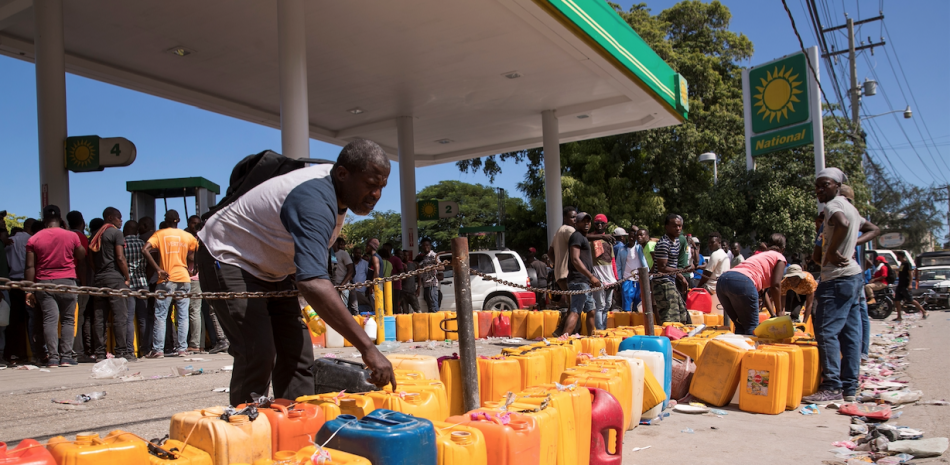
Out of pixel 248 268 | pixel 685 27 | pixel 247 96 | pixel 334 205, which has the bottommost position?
pixel 248 268

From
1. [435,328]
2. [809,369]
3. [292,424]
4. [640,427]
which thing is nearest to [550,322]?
[435,328]

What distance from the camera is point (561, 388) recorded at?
321cm

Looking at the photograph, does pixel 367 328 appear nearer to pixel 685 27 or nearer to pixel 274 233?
pixel 274 233

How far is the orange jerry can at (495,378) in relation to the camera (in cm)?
387

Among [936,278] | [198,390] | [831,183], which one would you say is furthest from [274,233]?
[936,278]

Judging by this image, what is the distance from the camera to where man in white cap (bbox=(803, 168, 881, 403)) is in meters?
4.99

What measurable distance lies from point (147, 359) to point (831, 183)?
7.67 meters

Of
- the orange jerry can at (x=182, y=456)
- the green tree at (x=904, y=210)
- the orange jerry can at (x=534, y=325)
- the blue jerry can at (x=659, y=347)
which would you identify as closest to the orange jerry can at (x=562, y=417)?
the orange jerry can at (x=182, y=456)

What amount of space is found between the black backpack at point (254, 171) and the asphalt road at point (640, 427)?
1652 millimetres

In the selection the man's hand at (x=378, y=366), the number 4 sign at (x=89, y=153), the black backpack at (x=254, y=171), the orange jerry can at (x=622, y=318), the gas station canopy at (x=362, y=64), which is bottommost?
the orange jerry can at (x=622, y=318)

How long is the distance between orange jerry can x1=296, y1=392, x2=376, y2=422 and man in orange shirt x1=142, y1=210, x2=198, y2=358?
18.4ft

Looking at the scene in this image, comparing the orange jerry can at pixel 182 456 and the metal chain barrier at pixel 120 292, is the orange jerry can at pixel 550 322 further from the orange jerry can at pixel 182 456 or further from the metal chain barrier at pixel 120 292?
the orange jerry can at pixel 182 456

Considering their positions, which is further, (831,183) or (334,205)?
(831,183)

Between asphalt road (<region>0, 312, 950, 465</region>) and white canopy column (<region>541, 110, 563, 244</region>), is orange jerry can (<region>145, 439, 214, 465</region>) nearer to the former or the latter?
asphalt road (<region>0, 312, 950, 465</region>)
